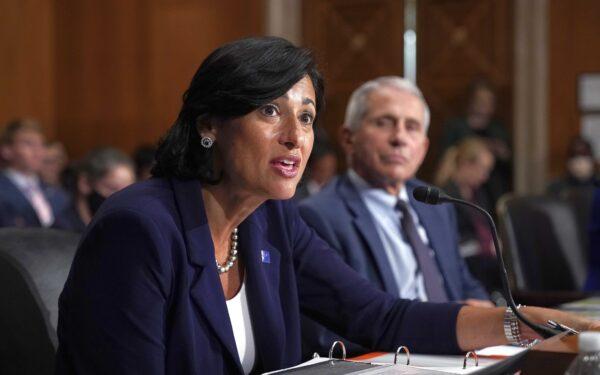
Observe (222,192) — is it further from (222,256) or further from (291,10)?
(291,10)

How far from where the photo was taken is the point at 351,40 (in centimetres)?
945

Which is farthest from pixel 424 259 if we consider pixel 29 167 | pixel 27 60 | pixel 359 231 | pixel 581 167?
pixel 27 60

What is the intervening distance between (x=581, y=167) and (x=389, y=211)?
521 centimetres

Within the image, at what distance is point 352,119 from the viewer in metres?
3.34

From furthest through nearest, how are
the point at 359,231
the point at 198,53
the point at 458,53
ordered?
the point at 198,53
the point at 458,53
the point at 359,231

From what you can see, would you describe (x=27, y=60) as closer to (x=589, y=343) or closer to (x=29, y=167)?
(x=29, y=167)

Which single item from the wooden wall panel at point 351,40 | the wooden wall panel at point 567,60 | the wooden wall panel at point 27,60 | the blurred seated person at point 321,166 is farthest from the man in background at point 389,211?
the wooden wall panel at point 27,60

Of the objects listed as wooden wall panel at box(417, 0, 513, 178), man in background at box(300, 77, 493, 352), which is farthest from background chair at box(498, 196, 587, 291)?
wooden wall panel at box(417, 0, 513, 178)

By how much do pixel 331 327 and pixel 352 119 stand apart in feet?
3.93

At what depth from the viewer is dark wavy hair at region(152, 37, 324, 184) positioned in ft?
6.31

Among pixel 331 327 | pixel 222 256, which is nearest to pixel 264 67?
pixel 222 256

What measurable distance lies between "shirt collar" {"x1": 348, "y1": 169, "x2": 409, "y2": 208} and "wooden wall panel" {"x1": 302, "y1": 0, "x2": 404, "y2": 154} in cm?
605

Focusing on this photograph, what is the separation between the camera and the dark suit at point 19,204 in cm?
596

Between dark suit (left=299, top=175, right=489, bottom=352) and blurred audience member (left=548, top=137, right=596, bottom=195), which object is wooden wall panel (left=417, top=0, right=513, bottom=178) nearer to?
blurred audience member (left=548, top=137, right=596, bottom=195)
